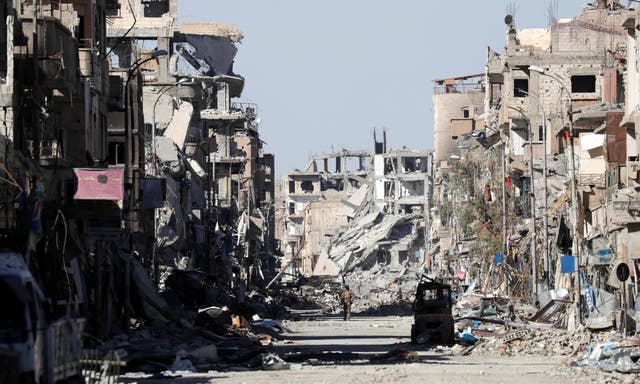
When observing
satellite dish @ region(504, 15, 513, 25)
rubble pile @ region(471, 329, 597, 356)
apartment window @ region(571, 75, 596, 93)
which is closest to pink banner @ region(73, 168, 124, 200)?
rubble pile @ region(471, 329, 597, 356)

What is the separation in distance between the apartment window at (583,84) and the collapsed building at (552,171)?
0.27 ft

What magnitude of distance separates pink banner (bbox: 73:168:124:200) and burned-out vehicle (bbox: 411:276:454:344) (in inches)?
512

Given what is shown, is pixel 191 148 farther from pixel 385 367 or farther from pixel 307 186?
pixel 307 186

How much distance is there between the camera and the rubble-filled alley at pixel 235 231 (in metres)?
32.9

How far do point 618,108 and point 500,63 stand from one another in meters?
51.8

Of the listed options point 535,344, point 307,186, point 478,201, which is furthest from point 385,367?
point 307,186

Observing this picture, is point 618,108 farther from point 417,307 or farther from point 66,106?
point 66,106

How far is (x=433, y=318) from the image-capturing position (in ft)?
158

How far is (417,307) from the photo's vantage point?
163ft

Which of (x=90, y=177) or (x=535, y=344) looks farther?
(x=535, y=344)

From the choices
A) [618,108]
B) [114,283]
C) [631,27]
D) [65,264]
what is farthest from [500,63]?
[65,264]

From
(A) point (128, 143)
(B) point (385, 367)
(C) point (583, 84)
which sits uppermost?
(C) point (583, 84)

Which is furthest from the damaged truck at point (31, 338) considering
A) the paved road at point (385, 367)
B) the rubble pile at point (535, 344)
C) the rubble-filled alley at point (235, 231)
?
the rubble pile at point (535, 344)

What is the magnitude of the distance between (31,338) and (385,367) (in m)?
16.7
